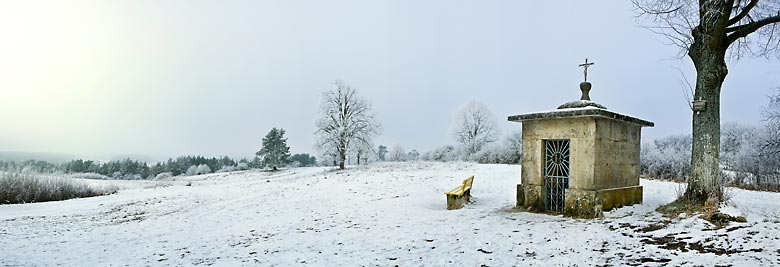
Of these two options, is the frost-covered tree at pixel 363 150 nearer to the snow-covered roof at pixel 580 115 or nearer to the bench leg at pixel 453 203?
the bench leg at pixel 453 203

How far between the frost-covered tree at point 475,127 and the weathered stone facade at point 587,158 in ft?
Result: 122

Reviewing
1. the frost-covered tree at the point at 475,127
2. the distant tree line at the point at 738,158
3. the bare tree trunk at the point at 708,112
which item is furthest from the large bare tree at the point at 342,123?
the bare tree trunk at the point at 708,112

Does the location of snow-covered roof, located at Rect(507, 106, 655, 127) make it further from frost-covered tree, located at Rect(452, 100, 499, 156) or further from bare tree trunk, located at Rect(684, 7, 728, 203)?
frost-covered tree, located at Rect(452, 100, 499, 156)

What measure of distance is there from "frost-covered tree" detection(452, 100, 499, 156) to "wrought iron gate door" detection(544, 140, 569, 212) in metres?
37.7

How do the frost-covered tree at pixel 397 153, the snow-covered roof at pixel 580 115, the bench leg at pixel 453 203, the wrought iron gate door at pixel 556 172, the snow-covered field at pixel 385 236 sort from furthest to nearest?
the frost-covered tree at pixel 397 153, the bench leg at pixel 453 203, the wrought iron gate door at pixel 556 172, the snow-covered roof at pixel 580 115, the snow-covered field at pixel 385 236

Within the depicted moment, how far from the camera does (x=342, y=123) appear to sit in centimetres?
3712

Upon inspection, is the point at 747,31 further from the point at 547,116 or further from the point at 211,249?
the point at 211,249

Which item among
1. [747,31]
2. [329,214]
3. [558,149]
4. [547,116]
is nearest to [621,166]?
[558,149]

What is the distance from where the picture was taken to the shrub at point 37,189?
64.7ft

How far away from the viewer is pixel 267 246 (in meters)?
8.41

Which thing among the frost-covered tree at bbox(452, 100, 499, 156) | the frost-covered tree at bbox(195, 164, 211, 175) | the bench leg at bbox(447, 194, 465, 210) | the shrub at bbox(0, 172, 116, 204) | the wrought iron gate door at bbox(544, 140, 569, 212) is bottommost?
the frost-covered tree at bbox(195, 164, 211, 175)

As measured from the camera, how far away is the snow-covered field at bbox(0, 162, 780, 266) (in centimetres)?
648

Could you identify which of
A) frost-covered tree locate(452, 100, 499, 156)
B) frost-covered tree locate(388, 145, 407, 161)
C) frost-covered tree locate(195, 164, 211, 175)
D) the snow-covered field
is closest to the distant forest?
frost-covered tree locate(195, 164, 211, 175)

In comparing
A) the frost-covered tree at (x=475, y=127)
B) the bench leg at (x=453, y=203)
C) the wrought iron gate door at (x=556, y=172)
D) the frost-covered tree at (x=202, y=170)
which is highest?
the frost-covered tree at (x=475, y=127)
